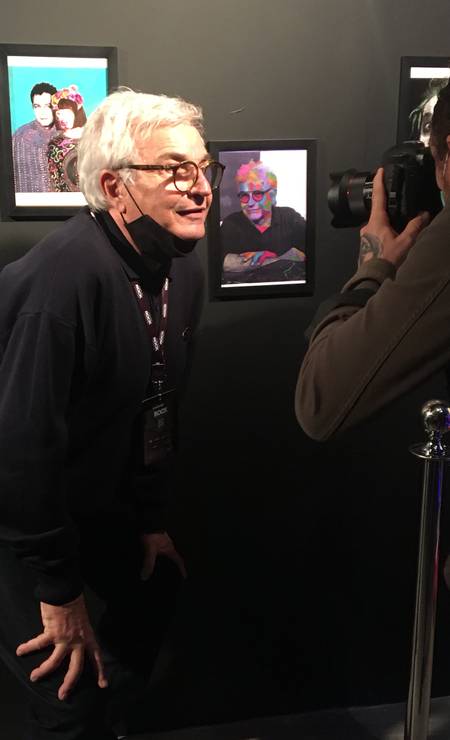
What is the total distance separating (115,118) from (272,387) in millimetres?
821

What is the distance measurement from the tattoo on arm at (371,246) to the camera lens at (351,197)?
0.25 m

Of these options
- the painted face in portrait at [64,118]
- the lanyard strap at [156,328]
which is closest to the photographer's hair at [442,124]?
the lanyard strap at [156,328]

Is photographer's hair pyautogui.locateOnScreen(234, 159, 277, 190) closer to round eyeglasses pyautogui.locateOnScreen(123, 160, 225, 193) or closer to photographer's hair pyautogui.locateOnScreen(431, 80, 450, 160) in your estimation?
round eyeglasses pyautogui.locateOnScreen(123, 160, 225, 193)

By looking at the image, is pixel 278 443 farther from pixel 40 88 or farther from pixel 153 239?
pixel 40 88

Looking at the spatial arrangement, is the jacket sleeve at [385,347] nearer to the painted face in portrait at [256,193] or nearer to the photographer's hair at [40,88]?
the painted face in portrait at [256,193]

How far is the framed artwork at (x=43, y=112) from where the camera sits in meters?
1.81

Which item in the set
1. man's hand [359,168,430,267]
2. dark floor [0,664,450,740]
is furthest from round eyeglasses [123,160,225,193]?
dark floor [0,664,450,740]

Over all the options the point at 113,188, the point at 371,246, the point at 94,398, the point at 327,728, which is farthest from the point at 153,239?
the point at 327,728

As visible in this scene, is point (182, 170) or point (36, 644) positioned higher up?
point (182, 170)

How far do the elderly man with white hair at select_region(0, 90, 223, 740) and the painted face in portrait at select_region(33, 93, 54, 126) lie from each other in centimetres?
26

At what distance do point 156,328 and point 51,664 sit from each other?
0.69 meters

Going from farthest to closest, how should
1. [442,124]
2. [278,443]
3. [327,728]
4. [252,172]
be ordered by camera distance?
[327,728] → [278,443] → [252,172] → [442,124]

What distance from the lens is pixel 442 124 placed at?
3.85 feet

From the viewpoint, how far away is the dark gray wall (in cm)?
189
